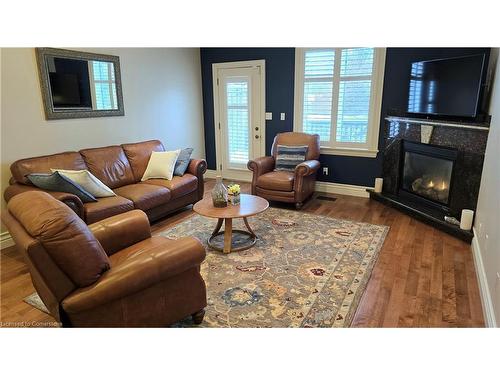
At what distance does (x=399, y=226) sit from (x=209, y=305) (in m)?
2.56

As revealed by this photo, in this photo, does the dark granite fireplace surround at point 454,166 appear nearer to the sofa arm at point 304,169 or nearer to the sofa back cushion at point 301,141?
the sofa back cushion at point 301,141

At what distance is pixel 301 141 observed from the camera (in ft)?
15.6

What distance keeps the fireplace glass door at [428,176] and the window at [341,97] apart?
0.58 metres

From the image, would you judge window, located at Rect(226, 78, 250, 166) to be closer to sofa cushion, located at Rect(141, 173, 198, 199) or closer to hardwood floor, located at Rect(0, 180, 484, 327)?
sofa cushion, located at Rect(141, 173, 198, 199)

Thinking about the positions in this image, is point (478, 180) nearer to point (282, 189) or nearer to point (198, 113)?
point (282, 189)

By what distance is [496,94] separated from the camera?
288 cm

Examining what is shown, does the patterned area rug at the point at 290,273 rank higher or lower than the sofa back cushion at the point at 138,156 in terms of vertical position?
lower

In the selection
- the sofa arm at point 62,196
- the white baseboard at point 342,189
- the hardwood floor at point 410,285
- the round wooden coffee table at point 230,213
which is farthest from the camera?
the white baseboard at point 342,189

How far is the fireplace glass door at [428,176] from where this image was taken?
3723 millimetres

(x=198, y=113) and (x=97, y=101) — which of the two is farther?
(x=198, y=113)

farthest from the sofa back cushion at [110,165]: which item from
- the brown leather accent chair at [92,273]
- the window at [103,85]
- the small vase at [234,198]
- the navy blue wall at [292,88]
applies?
the navy blue wall at [292,88]

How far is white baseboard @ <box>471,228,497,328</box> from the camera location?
2.01m
